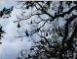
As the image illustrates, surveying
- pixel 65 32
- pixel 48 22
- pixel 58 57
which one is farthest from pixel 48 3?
pixel 58 57

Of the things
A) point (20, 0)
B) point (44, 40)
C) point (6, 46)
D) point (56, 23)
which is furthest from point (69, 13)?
point (6, 46)

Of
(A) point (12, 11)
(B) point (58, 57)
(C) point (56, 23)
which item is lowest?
(B) point (58, 57)

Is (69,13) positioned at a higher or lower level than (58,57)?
higher

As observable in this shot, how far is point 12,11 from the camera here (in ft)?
8.00

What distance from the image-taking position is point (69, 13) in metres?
2.39

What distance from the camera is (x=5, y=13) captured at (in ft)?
8.04

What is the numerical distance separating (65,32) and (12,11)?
62 cm

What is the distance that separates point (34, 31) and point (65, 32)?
0.33m

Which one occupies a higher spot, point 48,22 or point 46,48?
point 48,22

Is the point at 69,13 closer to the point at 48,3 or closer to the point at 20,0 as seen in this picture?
the point at 48,3

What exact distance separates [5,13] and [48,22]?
48 cm

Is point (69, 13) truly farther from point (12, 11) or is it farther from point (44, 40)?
point (12, 11)

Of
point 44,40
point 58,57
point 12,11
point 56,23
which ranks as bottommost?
point 58,57

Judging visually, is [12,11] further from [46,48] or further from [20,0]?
[46,48]
